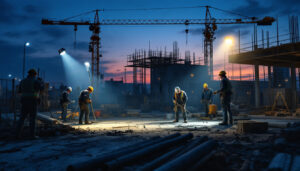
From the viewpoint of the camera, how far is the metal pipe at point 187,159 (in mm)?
3184

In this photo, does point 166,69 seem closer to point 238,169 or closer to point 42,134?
point 42,134

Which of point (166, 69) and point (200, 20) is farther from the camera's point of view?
point (200, 20)

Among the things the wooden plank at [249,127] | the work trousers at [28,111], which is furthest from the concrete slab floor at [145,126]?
the work trousers at [28,111]

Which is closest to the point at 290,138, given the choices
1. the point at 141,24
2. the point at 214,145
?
the point at 214,145

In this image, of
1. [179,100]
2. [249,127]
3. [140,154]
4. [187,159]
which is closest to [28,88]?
[140,154]

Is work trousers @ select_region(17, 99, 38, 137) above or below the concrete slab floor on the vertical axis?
above

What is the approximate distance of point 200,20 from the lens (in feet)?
186

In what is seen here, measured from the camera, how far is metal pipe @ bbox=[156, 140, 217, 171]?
3.18m

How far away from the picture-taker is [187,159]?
361 cm

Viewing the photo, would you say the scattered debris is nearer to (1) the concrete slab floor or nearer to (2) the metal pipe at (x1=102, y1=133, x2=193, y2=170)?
(1) the concrete slab floor

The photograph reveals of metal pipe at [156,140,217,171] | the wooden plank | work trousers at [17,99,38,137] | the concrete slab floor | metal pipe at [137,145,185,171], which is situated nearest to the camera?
metal pipe at [156,140,217,171]

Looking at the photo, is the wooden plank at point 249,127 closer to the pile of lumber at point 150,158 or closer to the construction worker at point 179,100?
the pile of lumber at point 150,158

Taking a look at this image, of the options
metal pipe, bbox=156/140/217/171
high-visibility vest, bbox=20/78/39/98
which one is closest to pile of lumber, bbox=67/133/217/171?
metal pipe, bbox=156/140/217/171

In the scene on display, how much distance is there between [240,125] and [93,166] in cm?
586
